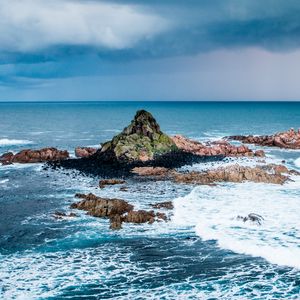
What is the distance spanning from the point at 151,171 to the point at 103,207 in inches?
857

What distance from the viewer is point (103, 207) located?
46.0 metres

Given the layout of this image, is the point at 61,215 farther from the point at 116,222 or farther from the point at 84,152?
the point at 84,152

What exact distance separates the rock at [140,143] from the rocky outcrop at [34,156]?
8.10 m

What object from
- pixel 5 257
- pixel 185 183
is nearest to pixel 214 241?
pixel 5 257

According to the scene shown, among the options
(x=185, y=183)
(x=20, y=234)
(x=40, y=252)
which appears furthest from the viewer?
(x=185, y=183)

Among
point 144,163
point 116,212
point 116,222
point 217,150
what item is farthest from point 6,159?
point 116,222

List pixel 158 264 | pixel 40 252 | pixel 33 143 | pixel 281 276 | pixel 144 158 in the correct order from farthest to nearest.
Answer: pixel 33 143 → pixel 144 158 → pixel 40 252 → pixel 158 264 → pixel 281 276

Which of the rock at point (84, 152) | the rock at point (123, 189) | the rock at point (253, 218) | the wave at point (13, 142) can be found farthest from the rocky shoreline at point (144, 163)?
the wave at point (13, 142)

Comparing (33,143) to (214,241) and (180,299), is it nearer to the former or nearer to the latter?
(214,241)

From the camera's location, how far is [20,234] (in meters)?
39.9

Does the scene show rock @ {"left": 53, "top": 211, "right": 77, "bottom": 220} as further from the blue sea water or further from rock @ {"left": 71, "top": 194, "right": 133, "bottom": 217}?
rock @ {"left": 71, "top": 194, "right": 133, "bottom": 217}

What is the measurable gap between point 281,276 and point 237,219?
39.9 ft

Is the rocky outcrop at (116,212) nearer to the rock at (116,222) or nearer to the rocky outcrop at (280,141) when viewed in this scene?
the rock at (116,222)

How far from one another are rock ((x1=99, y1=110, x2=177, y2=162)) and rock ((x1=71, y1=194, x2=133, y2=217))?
91.7 feet
